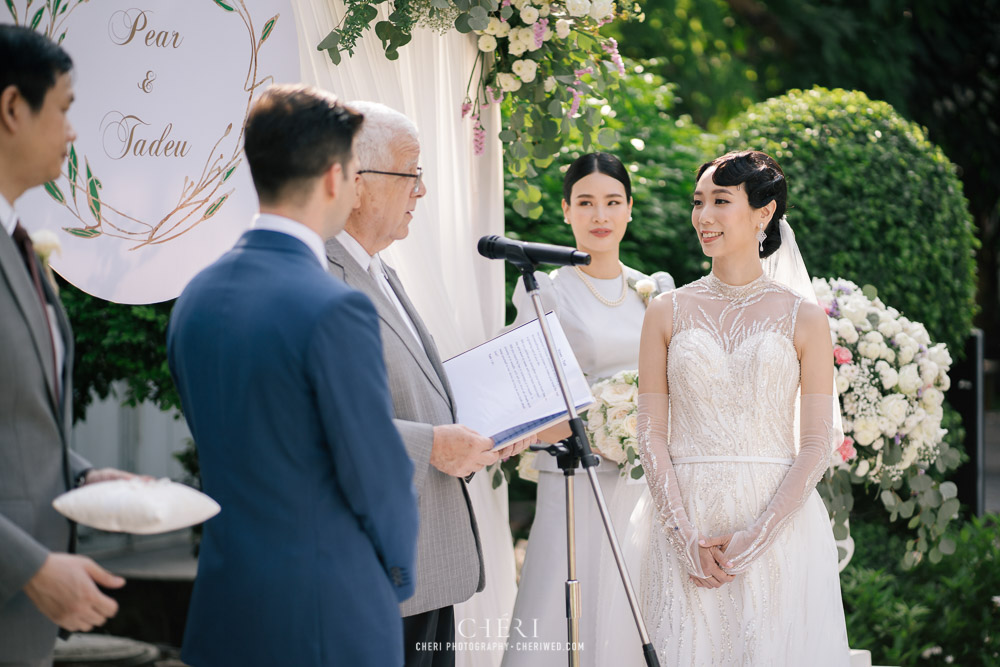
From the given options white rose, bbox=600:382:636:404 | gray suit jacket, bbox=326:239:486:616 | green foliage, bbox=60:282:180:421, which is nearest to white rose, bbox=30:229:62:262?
gray suit jacket, bbox=326:239:486:616

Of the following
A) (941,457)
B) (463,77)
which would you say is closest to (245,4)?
(463,77)

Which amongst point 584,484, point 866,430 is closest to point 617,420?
point 584,484

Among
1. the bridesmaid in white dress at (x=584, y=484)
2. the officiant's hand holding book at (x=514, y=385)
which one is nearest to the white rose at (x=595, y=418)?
the bridesmaid in white dress at (x=584, y=484)

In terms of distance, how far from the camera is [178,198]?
330cm

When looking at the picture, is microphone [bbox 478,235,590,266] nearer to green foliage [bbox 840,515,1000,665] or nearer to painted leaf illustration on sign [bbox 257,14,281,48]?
painted leaf illustration on sign [bbox 257,14,281,48]

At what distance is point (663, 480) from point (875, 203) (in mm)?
3306

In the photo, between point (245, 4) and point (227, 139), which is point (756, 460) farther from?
point (245, 4)

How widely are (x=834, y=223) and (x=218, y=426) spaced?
14.9 feet

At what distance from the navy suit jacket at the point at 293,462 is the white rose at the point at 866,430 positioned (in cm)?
233

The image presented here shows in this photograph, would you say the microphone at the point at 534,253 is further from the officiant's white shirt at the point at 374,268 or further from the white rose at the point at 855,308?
the white rose at the point at 855,308

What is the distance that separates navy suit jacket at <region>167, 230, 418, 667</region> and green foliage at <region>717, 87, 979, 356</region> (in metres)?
4.16

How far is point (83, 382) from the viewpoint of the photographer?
5117mm

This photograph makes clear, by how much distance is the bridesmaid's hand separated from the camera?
286cm

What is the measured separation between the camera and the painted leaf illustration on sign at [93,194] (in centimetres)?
322
